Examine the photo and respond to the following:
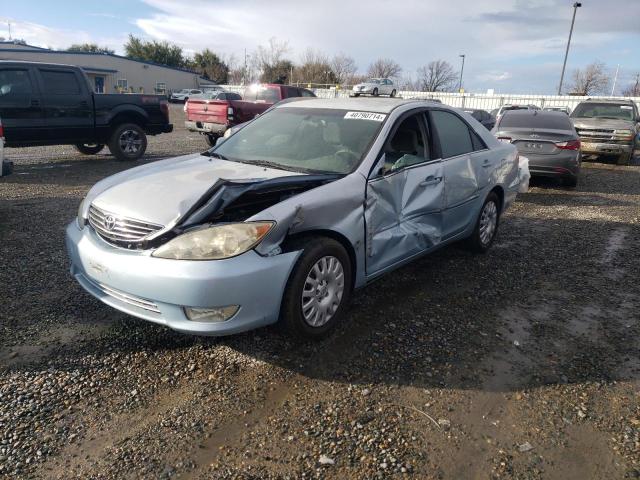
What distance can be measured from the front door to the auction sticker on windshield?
6.0 inches

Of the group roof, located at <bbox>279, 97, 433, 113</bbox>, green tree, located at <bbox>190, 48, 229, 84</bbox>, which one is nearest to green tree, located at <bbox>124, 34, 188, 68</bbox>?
green tree, located at <bbox>190, 48, 229, 84</bbox>

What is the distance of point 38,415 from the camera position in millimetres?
2562

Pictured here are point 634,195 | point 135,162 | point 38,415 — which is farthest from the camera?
point 135,162

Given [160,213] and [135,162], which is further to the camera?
[135,162]

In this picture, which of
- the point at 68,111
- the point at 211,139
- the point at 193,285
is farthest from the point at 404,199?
the point at 211,139

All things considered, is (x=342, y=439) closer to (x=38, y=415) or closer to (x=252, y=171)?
(x=38, y=415)

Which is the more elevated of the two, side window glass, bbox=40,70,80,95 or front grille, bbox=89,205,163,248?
side window glass, bbox=40,70,80,95

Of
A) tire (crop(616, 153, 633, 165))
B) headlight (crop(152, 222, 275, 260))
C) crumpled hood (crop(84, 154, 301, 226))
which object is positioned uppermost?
crumpled hood (crop(84, 154, 301, 226))

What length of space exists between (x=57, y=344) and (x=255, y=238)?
5.31 ft

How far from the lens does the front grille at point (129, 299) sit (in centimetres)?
286

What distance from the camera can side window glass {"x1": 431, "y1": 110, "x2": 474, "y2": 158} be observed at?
4480mm

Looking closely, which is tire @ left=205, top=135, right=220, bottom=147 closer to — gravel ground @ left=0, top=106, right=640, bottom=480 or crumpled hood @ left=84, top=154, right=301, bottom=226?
gravel ground @ left=0, top=106, right=640, bottom=480

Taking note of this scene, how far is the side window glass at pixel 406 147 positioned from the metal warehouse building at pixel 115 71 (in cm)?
Answer: 4869

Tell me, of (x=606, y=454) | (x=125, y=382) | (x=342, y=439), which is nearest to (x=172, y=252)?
(x=125, y=382)
